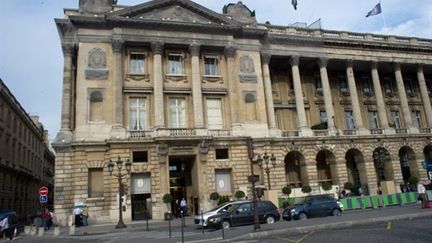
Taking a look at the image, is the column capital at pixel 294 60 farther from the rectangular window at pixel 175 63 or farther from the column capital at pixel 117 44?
the column capital at pixel 117 44

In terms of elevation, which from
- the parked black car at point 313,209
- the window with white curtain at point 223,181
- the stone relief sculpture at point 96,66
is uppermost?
the stone relief sculpture at point 96,66

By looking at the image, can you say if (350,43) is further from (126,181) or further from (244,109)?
(126,181)

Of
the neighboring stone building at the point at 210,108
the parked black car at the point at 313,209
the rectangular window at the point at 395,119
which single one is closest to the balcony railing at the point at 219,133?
the neighboring stone building at the point at 210,108

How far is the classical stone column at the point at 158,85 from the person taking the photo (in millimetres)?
33500

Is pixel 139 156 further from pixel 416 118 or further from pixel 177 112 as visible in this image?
pixel 416 118

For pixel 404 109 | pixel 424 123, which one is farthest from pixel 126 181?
pixel 424 123

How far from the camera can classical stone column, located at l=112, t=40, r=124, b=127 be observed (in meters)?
32.8

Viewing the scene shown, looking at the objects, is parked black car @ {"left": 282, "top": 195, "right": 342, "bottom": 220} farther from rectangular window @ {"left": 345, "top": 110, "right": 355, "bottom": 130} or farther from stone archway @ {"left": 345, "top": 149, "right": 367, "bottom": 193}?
rectangular window @ {"left": 345, "top": 110, "right": 355, "bottom": 130}

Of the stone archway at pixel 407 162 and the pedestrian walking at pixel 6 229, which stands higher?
the stone archway at pixel 407 162

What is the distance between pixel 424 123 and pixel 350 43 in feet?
50.1

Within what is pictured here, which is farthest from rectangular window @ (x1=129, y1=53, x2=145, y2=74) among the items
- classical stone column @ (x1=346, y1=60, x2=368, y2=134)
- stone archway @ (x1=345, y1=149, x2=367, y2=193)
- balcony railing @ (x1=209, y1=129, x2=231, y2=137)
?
stone archway @ (x1=345, y1=149, x2=367, y2=193)

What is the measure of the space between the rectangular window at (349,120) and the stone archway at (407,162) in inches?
235

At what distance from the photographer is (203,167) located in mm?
33281

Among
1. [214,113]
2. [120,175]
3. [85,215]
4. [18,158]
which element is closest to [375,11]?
[214,113]
